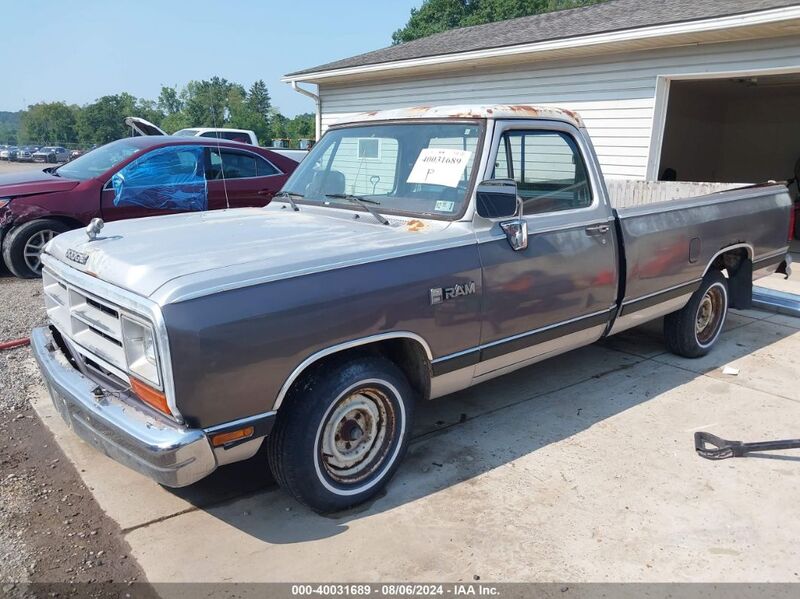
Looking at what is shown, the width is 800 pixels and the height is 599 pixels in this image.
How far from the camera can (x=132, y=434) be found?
2.62m

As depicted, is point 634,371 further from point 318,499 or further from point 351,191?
point 318,499

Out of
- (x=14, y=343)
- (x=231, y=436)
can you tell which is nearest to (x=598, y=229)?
(x=231, y=436)

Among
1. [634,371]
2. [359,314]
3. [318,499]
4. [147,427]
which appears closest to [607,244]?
[634,371]

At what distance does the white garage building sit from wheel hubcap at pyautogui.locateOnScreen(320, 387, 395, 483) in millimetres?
6747

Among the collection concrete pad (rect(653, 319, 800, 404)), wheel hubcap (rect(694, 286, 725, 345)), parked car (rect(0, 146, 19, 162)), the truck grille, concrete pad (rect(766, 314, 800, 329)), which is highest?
the truck grille

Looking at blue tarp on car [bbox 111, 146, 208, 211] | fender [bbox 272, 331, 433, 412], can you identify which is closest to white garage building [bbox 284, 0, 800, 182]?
blue tarp on car [bbox 111, 146, 208, 211]

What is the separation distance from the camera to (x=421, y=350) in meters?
3.29

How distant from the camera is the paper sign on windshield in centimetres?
362

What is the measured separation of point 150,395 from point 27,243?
5975 mm

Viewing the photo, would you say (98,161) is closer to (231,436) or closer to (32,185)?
(32,185)

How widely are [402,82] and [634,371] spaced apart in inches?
388

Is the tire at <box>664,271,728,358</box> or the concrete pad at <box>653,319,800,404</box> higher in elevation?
the tire at <box>664,271,728,358</box>

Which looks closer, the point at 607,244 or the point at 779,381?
the point at 607,244

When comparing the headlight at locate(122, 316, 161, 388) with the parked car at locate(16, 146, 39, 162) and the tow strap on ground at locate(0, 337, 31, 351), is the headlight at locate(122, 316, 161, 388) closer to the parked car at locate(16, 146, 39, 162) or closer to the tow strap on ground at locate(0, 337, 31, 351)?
the tow strap on ground at locate(0, 337, 31, 351)
